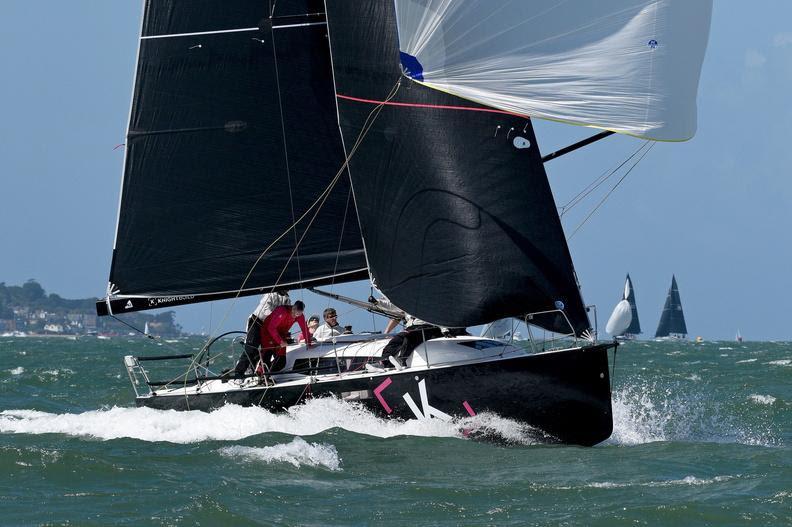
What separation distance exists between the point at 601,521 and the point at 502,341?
4.50 m

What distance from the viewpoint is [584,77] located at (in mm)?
12320

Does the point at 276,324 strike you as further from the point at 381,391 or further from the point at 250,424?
the point at 381,391

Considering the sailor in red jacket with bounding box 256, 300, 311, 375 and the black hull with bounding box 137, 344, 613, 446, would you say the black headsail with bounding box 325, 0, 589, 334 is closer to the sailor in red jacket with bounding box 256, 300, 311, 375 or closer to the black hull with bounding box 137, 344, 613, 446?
the black hull with bounding box 137, 344, 613, 446

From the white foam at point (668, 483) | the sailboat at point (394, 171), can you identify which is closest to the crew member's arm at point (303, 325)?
the sailboat at point (394, 171)

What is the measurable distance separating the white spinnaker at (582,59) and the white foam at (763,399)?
7851mm

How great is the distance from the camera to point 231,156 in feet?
48.5

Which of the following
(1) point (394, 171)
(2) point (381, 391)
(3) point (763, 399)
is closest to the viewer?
(2) point (381, 391)

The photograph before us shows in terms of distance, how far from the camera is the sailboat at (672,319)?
11025 cm

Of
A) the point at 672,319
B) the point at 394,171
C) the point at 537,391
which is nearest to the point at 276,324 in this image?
the point at 394,171

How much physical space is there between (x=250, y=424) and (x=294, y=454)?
1957mm

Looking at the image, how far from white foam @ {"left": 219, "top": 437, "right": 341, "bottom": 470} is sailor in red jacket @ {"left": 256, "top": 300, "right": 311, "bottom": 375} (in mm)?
2056

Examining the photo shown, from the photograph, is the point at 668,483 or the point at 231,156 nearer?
the point at 668,483

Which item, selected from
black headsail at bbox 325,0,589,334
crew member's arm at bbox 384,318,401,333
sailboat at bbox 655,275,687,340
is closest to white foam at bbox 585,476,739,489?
black headsail at bbox 325,0,589,334

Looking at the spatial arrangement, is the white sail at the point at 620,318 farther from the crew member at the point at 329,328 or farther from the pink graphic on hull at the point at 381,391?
the pink graphic on hull at the point at 381,391
